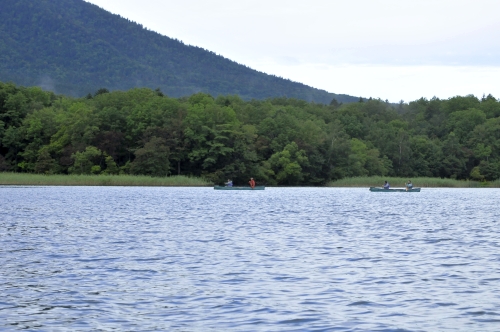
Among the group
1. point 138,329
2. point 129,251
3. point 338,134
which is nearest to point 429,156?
point 338,134

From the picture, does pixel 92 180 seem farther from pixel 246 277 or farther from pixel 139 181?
pixel 246 277

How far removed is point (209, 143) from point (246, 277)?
96.6 m

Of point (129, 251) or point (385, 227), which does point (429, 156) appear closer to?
point (385, 227)

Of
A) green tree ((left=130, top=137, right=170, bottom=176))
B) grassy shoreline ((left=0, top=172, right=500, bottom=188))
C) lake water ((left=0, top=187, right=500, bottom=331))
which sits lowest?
lake water ((left=0, top=187, right=500, bottom=331))

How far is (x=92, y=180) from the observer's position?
96562mm

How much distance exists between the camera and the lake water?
578 inches

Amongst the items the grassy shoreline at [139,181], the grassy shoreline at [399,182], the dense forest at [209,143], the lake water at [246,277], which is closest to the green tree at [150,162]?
the dense forest at [209,143]

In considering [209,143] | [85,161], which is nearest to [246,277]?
[85,161]

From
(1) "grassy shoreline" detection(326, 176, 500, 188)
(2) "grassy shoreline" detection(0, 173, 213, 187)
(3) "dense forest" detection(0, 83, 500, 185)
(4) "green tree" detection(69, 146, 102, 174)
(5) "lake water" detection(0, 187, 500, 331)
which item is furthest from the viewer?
(3) "dense forest" detection(0, 83, 500, 185)

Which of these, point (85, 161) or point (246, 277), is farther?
point (85, 161)

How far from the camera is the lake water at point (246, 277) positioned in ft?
48.1

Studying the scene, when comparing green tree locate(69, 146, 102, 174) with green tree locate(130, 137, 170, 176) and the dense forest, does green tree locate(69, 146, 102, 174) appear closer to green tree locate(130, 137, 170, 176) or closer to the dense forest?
the dense forest

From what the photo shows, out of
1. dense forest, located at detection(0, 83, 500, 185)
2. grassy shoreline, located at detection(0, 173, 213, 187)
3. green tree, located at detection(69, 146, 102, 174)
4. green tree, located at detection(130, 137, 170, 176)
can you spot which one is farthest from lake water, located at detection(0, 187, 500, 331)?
dense forest, located at detection(0, 83, 500, 185)

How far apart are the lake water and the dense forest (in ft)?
257
